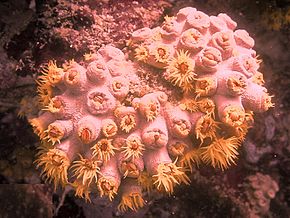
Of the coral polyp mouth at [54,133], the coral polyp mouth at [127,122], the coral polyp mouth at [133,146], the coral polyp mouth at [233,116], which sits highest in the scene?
the coral polyp mouth at [233,116]

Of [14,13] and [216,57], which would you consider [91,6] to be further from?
[216,57]

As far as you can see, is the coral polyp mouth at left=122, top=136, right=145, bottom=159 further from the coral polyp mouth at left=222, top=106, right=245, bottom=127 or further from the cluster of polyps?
the coral polyp mouth at left=222, top=106, right=245, bottom=127

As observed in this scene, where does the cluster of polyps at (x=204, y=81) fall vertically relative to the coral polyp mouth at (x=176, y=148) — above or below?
above

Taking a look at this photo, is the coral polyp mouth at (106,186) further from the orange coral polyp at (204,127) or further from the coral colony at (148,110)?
the orange coral polyp at (204,127)

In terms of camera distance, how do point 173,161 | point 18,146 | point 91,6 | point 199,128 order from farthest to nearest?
point 18,146, point 91,6, point 173,161, point 199,128

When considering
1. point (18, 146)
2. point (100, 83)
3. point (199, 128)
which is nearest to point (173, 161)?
point (199, 128)

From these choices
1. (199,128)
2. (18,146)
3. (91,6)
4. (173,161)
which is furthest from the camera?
(18,146)

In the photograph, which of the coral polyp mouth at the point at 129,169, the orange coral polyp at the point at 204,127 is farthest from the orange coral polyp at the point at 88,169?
the orange coral polyp at the point at 204,127
